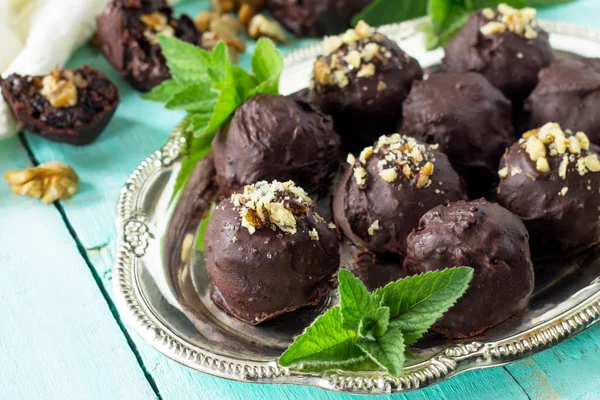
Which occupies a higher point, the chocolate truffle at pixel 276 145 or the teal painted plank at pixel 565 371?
the chocolate truffle at pixel 276 145

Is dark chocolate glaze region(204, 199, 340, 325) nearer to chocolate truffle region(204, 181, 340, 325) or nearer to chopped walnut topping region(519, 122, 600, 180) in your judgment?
chocolate truffle region(204, 181, 340, 325)

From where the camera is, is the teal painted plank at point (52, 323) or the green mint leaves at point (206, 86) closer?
the teal painted plank at point (52, 323)

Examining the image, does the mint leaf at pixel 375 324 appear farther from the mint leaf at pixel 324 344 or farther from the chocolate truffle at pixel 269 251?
the chocolate truffle at pixel 269 251

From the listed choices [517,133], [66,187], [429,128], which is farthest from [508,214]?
[66,187]

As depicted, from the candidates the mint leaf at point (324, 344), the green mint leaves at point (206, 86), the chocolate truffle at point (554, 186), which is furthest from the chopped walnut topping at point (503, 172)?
the green mint leaves at point (206, 86)

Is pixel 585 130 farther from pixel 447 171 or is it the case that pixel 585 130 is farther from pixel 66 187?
pixel 66 187

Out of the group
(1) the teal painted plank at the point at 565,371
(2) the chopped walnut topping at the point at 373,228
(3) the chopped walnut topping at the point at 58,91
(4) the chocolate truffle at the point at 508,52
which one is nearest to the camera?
(1) the teal painted plank at the point at 565,371
